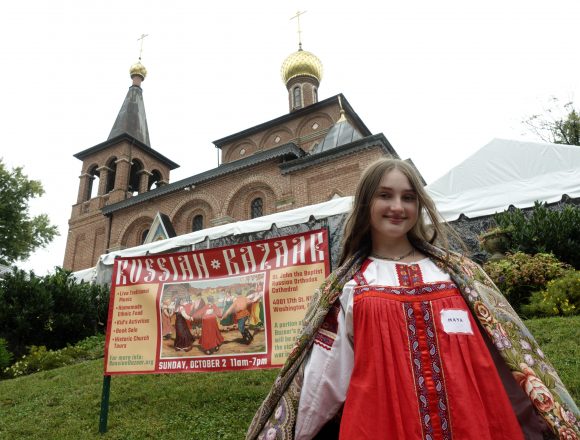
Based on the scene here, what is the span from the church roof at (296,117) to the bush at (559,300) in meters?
20.0

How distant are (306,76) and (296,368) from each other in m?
29.8

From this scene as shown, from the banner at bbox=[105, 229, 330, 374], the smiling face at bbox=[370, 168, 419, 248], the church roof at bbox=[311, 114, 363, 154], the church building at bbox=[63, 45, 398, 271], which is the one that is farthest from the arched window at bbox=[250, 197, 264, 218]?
the smiling face at bbox=[370, 168, 419, 248]

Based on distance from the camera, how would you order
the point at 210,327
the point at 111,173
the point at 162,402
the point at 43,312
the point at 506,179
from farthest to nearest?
the point at 111,173
the point at 43,312
the point at 506,179
the point at 162,402
the point at 210,327

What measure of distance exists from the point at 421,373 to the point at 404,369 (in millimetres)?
66

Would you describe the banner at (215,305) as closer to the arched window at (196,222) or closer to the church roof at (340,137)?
the church roof at (340,137)

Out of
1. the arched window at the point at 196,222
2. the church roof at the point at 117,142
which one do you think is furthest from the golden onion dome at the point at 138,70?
the arched window at the point at 196,222

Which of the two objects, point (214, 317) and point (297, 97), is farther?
point (297, 97)

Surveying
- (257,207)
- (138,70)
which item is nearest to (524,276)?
(257,207)

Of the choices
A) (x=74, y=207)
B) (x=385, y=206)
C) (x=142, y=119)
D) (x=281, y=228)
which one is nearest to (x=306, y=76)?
(x=142, y=119)

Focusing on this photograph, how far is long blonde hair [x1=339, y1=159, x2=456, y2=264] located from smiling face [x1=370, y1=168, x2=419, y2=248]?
26 mm

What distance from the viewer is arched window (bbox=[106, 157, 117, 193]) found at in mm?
28453

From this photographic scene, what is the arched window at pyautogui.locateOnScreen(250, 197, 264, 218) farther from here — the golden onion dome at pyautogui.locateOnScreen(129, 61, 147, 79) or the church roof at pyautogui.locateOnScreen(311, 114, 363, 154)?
the golden onion dome at pyautogui.locateOnScreen(129, 61, 147, 79)

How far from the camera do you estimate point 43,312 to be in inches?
379

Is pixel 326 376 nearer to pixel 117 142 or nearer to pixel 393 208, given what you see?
pixel 393 208
